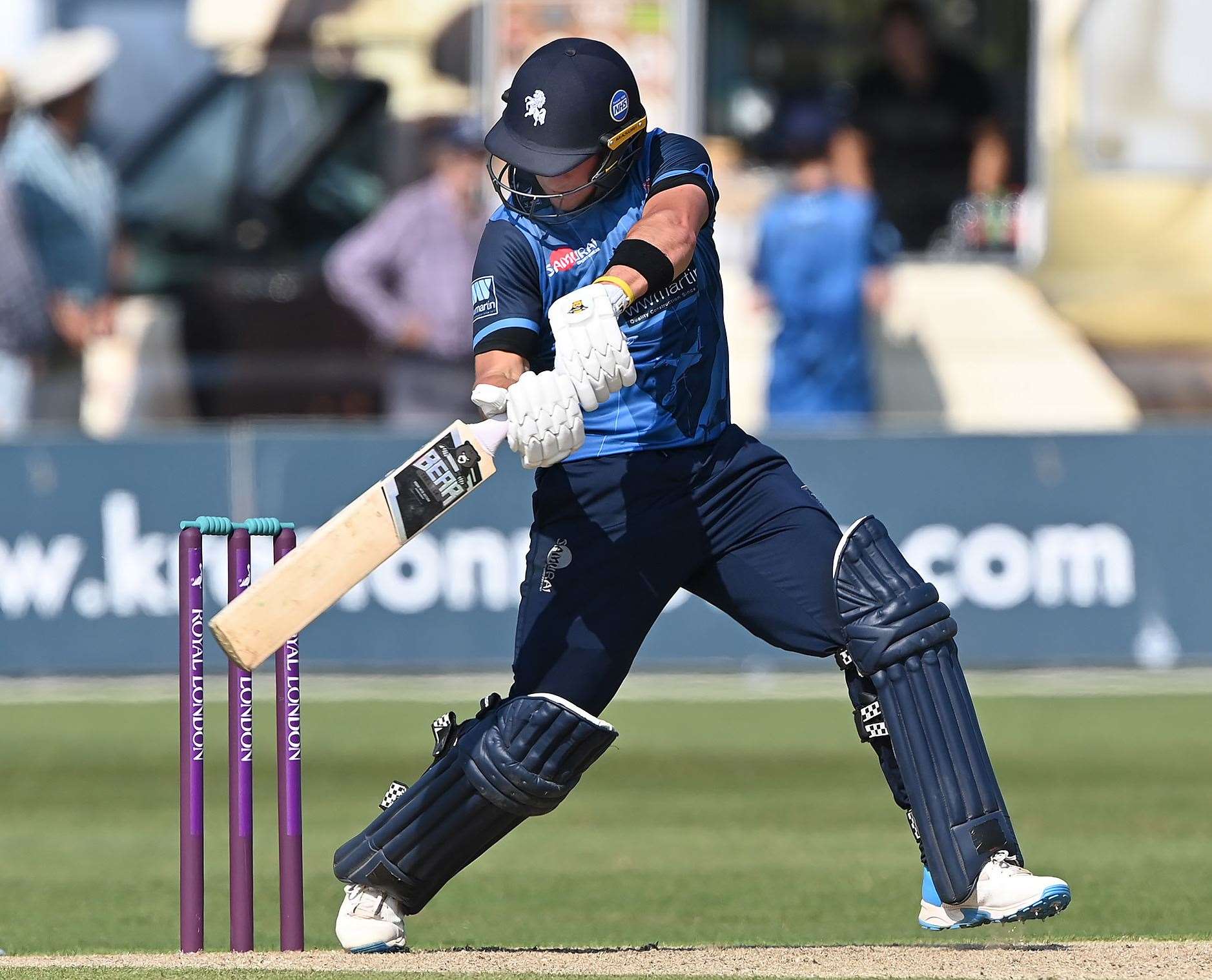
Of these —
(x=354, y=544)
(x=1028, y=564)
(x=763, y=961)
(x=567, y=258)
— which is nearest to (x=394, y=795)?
(x=354, y=544)

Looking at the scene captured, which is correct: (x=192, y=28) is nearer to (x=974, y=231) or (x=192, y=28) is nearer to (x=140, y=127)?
(x=140, y=127)

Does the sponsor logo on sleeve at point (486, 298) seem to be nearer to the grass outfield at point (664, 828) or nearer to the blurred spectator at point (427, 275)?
the grass outfield at point (664, 828)

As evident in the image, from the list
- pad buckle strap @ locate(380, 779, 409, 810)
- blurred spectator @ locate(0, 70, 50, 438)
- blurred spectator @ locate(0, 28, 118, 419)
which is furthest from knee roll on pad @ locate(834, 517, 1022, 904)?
blurred spectator @ locate(0, 28, 118, 419)

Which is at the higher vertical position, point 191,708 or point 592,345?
point 592,345

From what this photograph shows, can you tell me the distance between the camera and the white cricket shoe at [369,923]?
17.7 ft

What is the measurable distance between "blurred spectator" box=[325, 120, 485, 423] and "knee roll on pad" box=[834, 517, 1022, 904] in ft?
25.9

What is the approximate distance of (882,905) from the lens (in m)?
6.57

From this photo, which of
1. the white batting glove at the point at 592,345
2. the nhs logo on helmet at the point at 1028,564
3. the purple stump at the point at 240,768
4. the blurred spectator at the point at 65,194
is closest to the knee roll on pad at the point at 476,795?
the purple stump at the point at 240,768

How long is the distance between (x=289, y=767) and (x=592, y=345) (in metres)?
1.24

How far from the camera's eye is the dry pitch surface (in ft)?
16.3

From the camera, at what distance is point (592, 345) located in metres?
4.86

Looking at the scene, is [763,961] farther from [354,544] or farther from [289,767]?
[354,544]

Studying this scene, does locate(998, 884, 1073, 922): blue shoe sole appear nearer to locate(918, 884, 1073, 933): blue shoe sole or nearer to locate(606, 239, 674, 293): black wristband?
locate(918, 884, 1073, 933): blue shoe sole

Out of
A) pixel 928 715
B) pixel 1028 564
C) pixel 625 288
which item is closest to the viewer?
pixel 625 288
